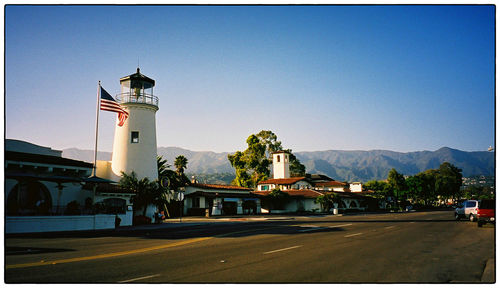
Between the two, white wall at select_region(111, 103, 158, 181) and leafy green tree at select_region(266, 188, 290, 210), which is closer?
white wall at select_region(111, 103, 158, 181)

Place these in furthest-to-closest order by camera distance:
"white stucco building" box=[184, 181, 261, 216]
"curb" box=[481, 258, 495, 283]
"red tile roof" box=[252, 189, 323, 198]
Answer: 1. "red tile roof" box=[252, 189, 323, 198]
2. "white stucco building" box=[184, 181, 261, 216]
3. "curb" box=[481, 258, 495, 283]

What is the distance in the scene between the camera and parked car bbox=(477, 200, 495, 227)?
24819 millimetres

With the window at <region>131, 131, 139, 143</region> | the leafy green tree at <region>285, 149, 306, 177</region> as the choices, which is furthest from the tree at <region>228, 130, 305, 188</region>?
the window at <region>131, 131, 139, 143</region>

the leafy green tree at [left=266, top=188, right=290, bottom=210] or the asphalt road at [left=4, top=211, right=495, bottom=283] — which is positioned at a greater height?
the asphalt road at [left=4, top=211, right=495, bottom=283]

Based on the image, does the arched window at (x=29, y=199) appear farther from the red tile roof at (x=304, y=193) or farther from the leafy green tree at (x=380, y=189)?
the leafy green tree at (x=380, y=189)

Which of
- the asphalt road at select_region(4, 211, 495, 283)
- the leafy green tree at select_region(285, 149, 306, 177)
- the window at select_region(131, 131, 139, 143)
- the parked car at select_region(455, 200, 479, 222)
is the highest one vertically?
the window at select_region(131, 131, 139, 143)

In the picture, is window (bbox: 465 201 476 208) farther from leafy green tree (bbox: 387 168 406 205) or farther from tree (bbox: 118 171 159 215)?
leafy green tree (bbox: 387 168 406 205)

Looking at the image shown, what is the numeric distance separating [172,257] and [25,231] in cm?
1516

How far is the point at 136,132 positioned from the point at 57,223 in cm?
1496

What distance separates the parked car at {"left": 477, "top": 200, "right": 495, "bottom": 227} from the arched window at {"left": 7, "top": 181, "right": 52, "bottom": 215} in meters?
27.4

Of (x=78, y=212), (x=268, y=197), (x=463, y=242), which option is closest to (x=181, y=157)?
(x=268, y=197)

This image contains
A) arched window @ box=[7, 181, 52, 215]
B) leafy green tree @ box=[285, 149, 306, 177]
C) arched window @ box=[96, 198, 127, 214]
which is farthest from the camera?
leafy green tree @ box=[285, 149, 306, 177]

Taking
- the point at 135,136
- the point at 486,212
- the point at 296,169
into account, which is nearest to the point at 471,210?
the point at 486,212

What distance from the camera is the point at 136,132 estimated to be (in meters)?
38.0
